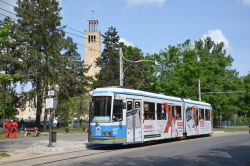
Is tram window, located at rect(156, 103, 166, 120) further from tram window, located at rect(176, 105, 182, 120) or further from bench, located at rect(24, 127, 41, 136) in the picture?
bench, located at rect(24, 127, 41, 136)

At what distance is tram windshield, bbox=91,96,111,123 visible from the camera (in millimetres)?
21859

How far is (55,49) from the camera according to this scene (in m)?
58.5

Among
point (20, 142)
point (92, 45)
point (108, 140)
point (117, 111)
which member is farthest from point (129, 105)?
point (92, 45)

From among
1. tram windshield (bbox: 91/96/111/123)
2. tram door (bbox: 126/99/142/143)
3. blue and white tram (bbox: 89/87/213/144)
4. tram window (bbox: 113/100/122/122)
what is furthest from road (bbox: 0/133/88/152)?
tram door (bbox: 126/99/142/143)

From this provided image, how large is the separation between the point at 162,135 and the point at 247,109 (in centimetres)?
7219

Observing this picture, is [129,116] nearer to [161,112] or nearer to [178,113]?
[161,112]

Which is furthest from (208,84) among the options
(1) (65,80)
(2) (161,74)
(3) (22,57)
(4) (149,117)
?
(4) (149,117)

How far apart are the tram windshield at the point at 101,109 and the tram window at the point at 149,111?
10.3 ft

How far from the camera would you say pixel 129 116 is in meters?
22.5

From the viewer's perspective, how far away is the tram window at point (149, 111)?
79.9 ft

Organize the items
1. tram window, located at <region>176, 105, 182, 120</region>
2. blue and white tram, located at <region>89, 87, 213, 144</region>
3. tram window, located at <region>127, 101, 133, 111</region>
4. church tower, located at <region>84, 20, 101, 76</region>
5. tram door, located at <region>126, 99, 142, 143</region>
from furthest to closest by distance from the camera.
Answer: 1. church tower, located at <region>84, 20, 101, 76</region>
2. tram window, located at <region>176, 105, 182, 120</region>
3. tram window, located at <region>127, 101, 133, 111</region>
4. tram door, located at <region>126, 99, 142, 143</region>
5. blue and white tram, located at <region>89, 87, 213, 144</region>

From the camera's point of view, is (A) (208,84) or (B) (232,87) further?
(B) (232,87)

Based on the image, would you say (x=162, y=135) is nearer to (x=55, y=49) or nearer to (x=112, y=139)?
(x=112, y=139)

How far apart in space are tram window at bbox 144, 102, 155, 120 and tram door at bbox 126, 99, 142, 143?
78 cm
